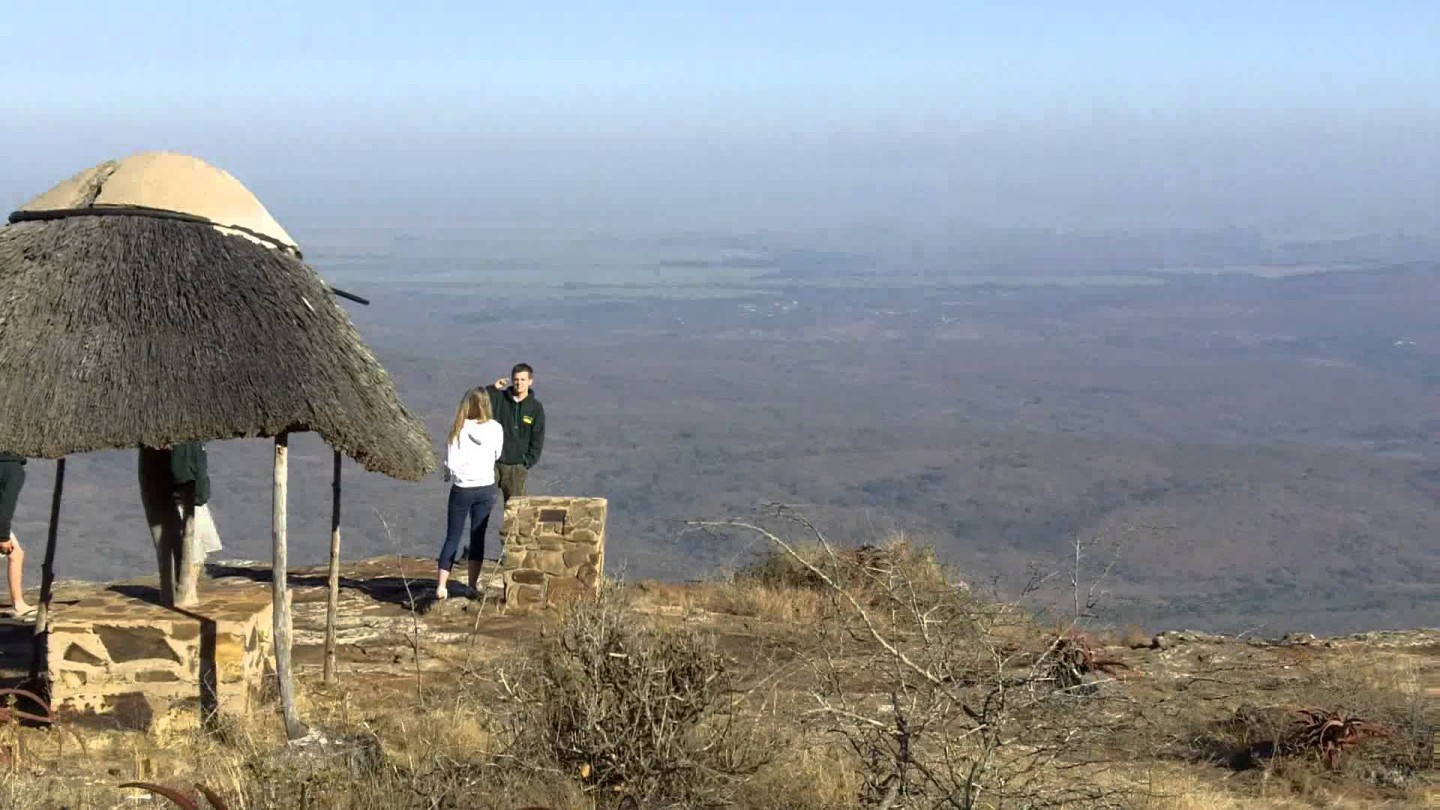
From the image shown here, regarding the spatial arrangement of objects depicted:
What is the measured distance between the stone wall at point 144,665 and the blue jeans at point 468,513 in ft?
13.2

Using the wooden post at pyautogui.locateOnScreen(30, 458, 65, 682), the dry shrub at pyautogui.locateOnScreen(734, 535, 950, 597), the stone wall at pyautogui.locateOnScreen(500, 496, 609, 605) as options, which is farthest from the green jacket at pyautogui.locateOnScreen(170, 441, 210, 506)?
the dry shrub at pyautogui.locateOnScreen(734, 535, 950, 597)

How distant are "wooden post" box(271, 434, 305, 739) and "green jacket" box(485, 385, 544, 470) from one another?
4385mm

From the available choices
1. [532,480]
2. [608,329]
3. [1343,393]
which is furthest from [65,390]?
[608,329]

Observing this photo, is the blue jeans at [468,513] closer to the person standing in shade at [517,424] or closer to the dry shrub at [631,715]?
the person standing in shade at [517,424]

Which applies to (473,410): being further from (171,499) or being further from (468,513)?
(171,499)

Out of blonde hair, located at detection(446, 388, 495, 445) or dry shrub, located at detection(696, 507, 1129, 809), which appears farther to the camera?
blonde hair, located at detection(446, 388, 495, 445)

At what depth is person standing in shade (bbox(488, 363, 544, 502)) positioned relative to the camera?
13.6 metres

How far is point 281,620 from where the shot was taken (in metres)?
9.10

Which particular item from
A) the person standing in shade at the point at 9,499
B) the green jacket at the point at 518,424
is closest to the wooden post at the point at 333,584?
the person standing in shade at the point at 9,499

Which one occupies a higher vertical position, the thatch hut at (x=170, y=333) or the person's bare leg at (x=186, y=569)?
the thatch hut at (x=170, y=333)

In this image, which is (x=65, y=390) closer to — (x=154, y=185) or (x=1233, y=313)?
(x=154, y=185)

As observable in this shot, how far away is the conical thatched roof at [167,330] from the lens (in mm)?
8828

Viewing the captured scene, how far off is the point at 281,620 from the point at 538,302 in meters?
142

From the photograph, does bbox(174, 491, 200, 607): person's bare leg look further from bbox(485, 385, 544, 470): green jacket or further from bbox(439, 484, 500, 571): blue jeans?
bbox(485, 385, 544, 470): green jacket
